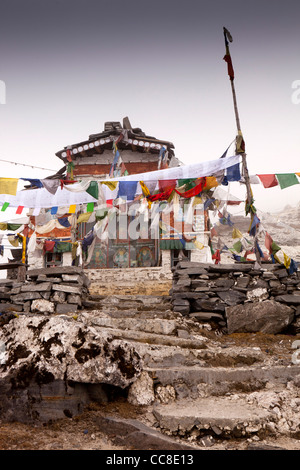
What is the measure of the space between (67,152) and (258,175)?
41.1 feet

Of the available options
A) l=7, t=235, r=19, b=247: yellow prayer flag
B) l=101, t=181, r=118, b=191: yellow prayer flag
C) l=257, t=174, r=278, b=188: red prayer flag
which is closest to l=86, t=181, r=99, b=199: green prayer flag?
l=101, t=181, r=118, b=191: yellow prayer flag

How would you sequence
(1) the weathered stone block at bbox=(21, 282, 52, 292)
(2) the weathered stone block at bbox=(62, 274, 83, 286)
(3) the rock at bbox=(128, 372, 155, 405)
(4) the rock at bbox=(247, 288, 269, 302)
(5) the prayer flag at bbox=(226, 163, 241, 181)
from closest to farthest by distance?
(3) the rock at bbox=(128, 372, 155, 405)
(4) the rock at bbox=(247, 288, 269, 302)
(1) the weathered stone block at bbox=(21, 282, 52, 292)
(2) the weathered stone block at bbox=(62, 274, 83, 286)
(5) the prayer flag at bbox=(226, 163, 241, 181)

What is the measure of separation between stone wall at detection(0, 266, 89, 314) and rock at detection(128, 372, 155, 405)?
4.57 meters

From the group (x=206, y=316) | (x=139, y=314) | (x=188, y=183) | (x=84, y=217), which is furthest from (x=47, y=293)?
(x=188, y=183)

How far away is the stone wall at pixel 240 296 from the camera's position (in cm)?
841

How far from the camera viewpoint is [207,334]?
7.95 meters

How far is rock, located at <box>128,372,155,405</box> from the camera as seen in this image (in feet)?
15.1

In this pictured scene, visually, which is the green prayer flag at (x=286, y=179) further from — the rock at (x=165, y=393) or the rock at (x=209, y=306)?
the rock at (x=165, y=393)

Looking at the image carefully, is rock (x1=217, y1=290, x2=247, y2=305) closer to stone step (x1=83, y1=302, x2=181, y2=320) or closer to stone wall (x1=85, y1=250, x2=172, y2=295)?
stone step (x1=83, y1=302, x2=181, y2=320)

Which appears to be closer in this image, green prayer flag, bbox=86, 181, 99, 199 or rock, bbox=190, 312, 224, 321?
rock, bbox=190, 312, 224, 321

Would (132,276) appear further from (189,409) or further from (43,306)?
(189,409)

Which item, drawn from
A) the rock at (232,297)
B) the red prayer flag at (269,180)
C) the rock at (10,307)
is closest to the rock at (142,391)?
the rock at (232,297)

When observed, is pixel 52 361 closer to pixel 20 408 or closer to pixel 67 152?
pixel 20 408

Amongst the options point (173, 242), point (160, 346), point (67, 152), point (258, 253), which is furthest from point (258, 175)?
point (67, 152)
